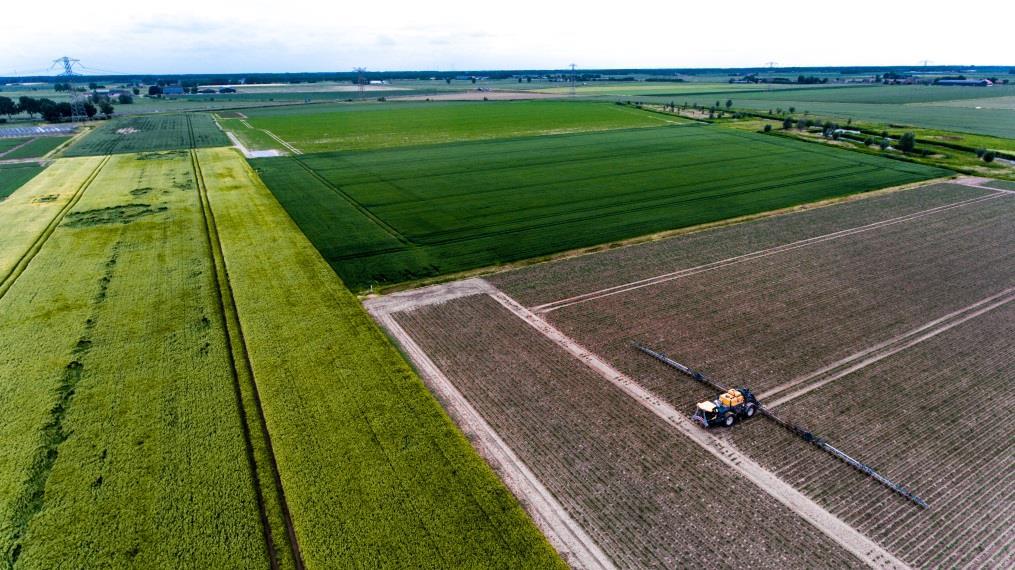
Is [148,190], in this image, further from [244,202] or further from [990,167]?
[990,167]

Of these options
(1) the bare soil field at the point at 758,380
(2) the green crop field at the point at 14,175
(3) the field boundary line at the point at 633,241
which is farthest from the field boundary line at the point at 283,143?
(1) the bare soil field at the point at 758,380

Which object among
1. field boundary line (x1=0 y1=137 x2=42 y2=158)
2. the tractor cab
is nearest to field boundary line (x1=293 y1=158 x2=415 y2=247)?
the tractor cab

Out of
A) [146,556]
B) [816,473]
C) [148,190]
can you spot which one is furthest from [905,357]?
[148,190]

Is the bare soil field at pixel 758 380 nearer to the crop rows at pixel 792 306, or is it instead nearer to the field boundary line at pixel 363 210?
the crop rows at pixel 792 306

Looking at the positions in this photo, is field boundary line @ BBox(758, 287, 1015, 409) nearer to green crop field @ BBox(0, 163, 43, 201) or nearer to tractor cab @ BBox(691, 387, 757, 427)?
tractor cab @ BBox(691, 387, 757, 427)

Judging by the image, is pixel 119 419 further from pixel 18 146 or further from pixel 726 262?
pixel 18 146
